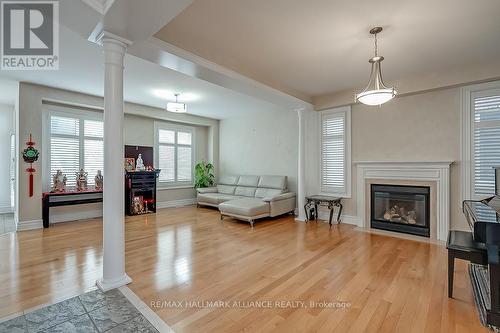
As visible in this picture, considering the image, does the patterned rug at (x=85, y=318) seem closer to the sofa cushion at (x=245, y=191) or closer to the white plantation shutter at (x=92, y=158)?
the white plantation shutter at (x=92, y=158)

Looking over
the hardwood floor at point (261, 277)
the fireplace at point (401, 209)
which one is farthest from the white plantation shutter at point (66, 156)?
the fireplace at point (401, 209)

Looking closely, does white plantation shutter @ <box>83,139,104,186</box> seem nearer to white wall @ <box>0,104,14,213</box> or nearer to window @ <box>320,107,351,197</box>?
white wall @ <box>0,104,14,213</box>

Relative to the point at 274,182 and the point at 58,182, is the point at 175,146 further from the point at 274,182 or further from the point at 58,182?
the point at 274,182

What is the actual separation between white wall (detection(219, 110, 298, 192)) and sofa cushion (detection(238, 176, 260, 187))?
322mm

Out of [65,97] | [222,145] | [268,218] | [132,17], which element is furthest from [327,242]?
[65,97]

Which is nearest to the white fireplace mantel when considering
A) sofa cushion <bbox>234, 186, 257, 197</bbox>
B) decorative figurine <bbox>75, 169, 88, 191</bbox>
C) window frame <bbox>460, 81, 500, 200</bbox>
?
window frame <bbox>460, 81, 500, 200</bbox>

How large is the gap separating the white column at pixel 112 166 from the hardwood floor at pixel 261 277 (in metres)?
0.28

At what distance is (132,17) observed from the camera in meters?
2.13

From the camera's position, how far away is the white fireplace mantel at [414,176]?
4.04 metres

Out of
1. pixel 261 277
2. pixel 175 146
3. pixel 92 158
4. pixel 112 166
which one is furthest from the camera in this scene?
pixel 175 146

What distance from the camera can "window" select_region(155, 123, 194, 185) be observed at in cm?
716

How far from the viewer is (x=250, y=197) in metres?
6.71

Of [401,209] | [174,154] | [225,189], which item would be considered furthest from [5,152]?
[401,209]

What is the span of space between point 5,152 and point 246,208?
657 centimetres
